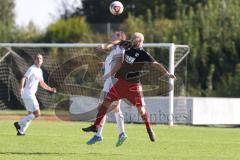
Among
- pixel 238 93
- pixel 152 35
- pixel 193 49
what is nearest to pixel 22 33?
A: pixel 152 35

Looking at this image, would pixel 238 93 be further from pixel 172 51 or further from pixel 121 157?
pixel 121 157

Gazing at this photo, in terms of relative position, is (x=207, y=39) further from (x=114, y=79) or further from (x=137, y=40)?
(x=137, y=40)

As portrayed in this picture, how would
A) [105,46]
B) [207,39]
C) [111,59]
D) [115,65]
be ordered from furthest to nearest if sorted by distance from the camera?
[207,39], [111,59], [115,65], [105,46]

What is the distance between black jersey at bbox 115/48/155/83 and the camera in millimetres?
15172

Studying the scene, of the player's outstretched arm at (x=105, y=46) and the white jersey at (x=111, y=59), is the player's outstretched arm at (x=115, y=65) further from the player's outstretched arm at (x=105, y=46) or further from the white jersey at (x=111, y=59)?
the player's outstretched arm at (x=105, y=46)

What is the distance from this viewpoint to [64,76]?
2952 centimetres

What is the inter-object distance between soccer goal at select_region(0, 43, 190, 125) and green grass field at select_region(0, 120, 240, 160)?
5.74m

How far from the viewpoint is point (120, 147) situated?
51.5 feet

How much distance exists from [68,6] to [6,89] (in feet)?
132

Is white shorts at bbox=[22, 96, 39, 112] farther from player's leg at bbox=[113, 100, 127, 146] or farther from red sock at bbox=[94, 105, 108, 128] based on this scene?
red sock at bbox=[94, 105, 108, 128]

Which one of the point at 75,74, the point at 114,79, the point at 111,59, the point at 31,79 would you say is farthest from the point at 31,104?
the point at 75,74

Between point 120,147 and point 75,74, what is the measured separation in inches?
513

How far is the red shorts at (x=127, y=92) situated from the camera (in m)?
15.3

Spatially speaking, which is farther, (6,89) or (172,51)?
(6,89)
